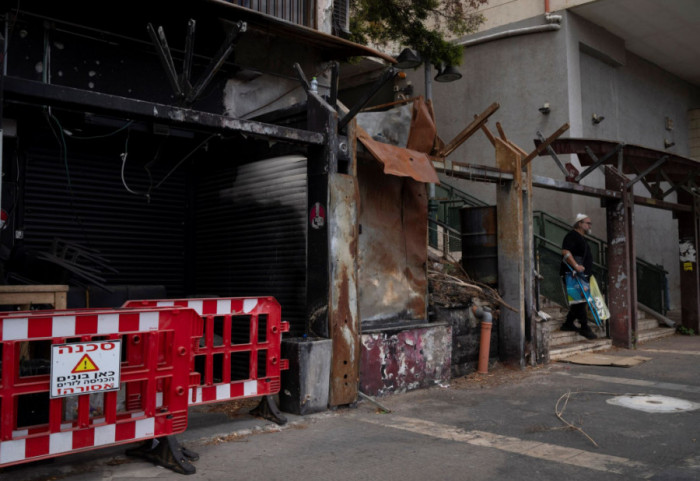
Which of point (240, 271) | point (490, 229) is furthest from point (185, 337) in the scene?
point (490, 229)

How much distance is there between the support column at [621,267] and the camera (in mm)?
11453

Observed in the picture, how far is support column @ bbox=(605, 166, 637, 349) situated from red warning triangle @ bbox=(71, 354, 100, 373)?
32.7 feet

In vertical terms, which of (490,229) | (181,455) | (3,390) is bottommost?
(181,455)

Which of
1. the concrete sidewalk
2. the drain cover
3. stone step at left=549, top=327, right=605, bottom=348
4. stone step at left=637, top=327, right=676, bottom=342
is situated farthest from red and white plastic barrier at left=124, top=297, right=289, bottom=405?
stone step at left=637, top=327, right=676, bottom=342

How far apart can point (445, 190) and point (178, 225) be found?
30.9 feet

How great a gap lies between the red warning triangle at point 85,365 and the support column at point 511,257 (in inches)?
260

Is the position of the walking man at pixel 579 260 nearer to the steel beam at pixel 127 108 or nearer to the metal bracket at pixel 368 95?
the metal bracket at pixel 368 95

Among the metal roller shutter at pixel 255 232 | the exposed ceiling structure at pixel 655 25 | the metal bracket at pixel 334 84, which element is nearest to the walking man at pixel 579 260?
the metal roller shutter at pixel 255 232

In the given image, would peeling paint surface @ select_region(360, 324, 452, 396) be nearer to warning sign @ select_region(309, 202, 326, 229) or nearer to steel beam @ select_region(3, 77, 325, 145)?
warning sign @ select_region(309, 202, 326, 229)

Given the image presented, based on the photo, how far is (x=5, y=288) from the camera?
5.32 meters

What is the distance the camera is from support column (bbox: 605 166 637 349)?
37.6 feet

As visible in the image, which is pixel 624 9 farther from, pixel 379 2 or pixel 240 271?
pixel 240 271

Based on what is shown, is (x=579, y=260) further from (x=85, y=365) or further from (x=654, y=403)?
(x=85, y=365)

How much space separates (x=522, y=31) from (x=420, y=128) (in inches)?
384
